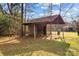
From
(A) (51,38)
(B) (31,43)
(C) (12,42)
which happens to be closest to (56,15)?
(A) (51,38)

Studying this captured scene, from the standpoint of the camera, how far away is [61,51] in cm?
237

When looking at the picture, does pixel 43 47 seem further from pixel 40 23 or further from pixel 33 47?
pixel 40 23

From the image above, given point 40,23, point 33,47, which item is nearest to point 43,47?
point 33,47

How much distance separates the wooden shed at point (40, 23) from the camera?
94.0 inches

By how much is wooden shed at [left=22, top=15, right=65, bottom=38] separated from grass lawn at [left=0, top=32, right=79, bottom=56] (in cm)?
10

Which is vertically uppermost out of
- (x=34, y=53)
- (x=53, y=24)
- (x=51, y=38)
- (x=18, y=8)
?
(x=18, y=8)

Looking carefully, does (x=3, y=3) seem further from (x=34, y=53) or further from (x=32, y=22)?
(x=34, y=53)

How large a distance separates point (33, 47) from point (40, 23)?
273 mm

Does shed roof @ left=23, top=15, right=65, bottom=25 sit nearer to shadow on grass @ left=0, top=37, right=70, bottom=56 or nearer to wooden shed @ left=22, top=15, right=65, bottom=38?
wooden shed @ left=22, top=15, right=65, bottom=38

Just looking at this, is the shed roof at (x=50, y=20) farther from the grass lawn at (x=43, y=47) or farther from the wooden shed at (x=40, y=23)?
the grass lawn at (x=43, y=47)

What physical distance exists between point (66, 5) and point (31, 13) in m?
0.39

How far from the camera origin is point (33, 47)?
2391 millimetres

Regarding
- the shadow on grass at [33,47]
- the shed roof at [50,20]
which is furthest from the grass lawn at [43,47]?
the shed roof at [50,20]

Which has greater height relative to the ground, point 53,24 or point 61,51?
point 53,24
